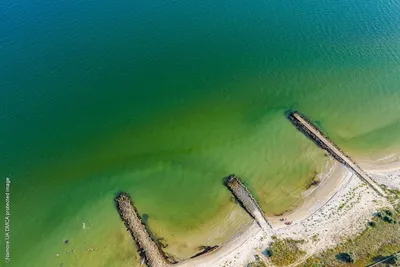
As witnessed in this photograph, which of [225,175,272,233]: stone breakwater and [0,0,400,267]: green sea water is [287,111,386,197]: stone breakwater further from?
[225,175,272,233]: stone breakwater

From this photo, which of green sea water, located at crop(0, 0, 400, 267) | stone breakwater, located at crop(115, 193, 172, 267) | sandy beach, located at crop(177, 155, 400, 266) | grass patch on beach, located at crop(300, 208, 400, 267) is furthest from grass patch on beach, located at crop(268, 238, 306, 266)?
stone breakwater, located at crop(115, 193, 172, 267)

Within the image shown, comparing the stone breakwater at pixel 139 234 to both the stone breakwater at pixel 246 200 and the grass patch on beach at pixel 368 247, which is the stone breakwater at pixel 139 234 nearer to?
the stone breakwater at pixel 246 200

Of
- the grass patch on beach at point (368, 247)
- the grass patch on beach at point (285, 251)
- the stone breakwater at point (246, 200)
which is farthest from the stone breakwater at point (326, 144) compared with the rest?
the stone breakwater at point (246, 200)

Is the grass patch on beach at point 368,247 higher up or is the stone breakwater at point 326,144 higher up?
the stone breakwater at point 326,144

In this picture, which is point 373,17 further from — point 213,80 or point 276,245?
point 276,245

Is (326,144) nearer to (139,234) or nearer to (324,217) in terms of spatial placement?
(324,217)

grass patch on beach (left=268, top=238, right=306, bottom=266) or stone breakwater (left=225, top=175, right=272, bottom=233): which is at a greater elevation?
stone breakwater (left=225, top=175, right=272, bottom=233)

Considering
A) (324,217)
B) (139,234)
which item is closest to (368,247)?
(324,217)
